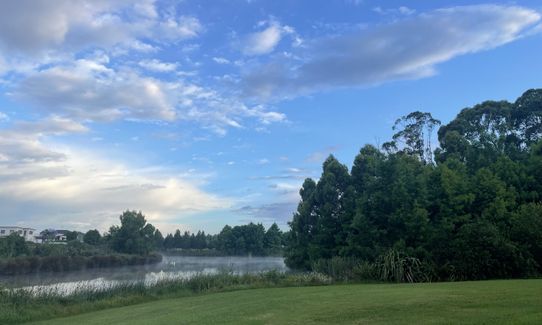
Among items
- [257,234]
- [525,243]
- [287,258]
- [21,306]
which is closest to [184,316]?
[21,306]

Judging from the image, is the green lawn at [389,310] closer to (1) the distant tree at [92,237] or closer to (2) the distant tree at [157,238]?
(2) the distant tree at [157,238]

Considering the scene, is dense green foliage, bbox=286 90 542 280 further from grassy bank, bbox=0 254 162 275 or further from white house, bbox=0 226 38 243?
white house, bbox=0 226 38 243

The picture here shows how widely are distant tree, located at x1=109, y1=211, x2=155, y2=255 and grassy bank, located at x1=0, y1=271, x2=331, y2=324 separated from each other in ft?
184

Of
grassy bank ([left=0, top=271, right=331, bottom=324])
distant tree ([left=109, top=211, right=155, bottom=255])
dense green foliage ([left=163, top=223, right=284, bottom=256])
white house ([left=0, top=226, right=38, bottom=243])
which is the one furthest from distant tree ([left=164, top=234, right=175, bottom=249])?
grassy bank ([left=0, top=271, right=331, bottom=324])

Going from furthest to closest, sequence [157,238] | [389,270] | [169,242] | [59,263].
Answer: [169,242]
[157,238]
[59,263]
[389,270]

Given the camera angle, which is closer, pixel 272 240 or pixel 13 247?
pixel 13 247

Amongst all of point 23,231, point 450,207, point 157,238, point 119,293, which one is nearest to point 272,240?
point 157,238

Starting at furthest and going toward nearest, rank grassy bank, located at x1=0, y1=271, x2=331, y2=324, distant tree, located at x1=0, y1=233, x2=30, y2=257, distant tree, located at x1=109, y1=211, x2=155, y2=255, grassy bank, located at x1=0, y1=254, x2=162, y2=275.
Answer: distant tree, located at x1=109, y1=211, x2=155, y2=255
distant tree, located at x1=0, y1=233, x2=30, y2=257
grassy bank, located at x1=0, y1=254, x2=162, y2=275
grassy bank, located at x1=0, y1=271, x2=331, y2=324

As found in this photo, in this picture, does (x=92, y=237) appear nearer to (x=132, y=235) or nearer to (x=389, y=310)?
(x=132, y=235)

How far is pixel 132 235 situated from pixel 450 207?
63.5m

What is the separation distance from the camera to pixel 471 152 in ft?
126

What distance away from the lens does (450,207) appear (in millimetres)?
27156

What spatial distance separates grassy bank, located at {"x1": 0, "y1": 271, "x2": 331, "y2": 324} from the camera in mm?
20141

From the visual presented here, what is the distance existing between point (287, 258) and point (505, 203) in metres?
27.2
